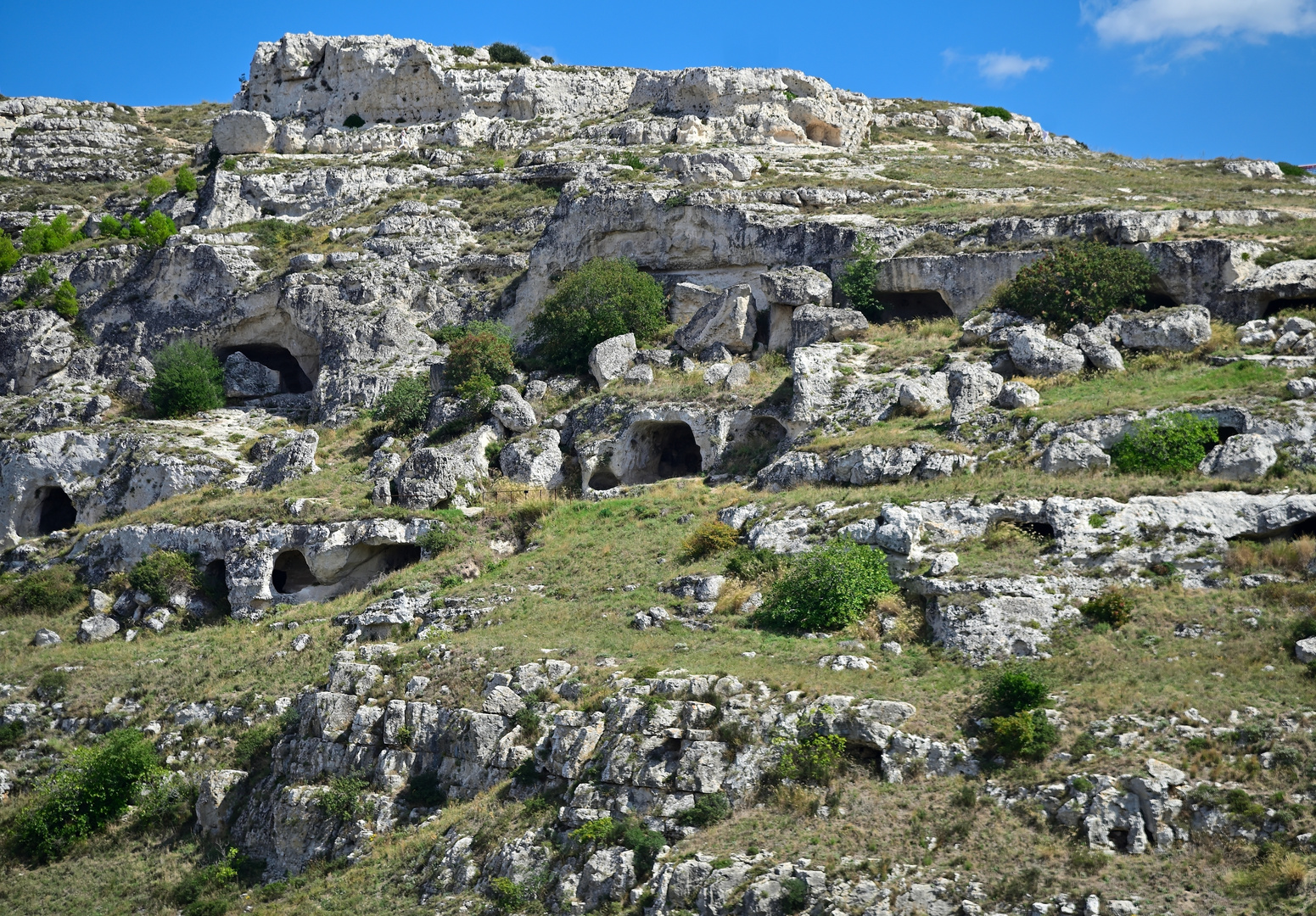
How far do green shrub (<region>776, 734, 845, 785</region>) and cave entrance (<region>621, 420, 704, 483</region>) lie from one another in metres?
17.9

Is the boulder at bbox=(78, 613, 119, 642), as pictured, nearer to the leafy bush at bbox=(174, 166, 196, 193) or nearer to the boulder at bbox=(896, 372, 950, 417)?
the boulder at bbox=(896, 372, 950, 417)

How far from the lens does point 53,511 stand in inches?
A: 1700

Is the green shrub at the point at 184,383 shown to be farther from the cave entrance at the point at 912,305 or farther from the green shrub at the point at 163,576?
the cave entrance at the point at 912,305

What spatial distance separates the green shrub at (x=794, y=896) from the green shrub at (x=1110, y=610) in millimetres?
8798

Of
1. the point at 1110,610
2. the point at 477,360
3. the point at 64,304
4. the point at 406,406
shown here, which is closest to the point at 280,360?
the point at 64,304

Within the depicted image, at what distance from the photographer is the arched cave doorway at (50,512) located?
42.0 meters

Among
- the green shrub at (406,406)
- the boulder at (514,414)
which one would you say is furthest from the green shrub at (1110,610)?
the green shrub at (406,406)

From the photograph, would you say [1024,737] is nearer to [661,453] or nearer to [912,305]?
[661,453]

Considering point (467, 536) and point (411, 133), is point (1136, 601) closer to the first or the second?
point (467, 536)

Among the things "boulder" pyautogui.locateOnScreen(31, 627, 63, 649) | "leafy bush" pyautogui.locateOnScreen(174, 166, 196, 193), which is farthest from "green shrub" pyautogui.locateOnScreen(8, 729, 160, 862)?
"leafy bush" pyautogui.locateOnScreen(174, 166, 196, 193)

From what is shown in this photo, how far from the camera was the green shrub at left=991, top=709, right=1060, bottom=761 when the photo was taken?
18.4m

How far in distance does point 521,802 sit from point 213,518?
1902 centimetres

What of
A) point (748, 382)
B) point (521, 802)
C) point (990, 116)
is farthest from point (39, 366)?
point (990, 116)

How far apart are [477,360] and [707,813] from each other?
24942 millimetres
